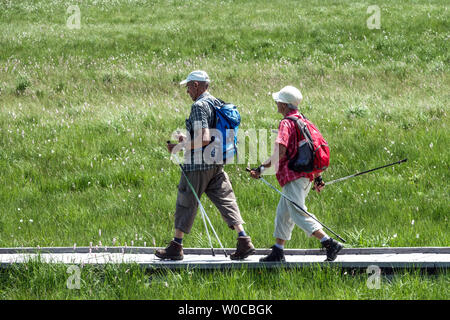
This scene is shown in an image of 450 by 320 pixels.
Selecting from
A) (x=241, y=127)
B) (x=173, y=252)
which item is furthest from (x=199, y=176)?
(x=241, y=127)

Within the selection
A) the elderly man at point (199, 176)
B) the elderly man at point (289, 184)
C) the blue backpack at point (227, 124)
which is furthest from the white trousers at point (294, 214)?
the blue backpack at point (227, 124)

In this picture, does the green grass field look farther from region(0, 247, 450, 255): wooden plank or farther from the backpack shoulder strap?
the backpack shoulder strap

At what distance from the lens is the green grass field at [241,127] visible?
229 inches

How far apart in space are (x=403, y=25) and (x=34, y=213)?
58.8 feet

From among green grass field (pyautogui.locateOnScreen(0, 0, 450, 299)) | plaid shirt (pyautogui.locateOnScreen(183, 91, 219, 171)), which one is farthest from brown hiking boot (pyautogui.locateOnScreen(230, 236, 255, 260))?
plaid shirt (pyautogui.locateOnScreen(183, 91, 219, 171))

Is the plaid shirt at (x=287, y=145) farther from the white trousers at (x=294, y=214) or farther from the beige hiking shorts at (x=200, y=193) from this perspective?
the beige hiking shorts at (x=200, y=193)

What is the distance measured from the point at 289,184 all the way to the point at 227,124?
3.12 feet

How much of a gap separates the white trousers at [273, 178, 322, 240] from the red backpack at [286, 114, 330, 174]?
0.22 m

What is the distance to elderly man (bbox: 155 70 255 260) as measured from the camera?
19.4ft

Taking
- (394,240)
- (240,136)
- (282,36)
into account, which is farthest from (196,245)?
(282,36)

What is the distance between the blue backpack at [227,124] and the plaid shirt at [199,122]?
0.07 meters
